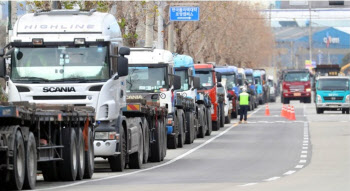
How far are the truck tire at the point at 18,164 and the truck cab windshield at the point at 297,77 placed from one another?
76.5 m

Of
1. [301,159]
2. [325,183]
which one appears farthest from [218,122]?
[325,183]

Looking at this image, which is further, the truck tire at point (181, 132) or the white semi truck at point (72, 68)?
the truck tire at point (181, 132)

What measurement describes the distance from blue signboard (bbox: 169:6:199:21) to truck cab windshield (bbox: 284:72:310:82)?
40.5 metres

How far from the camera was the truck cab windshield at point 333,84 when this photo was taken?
6912 cm

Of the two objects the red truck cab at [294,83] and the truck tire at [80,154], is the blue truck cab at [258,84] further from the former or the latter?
the truck tire at [80,154]

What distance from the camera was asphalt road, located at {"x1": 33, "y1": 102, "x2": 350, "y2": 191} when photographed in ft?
67.2

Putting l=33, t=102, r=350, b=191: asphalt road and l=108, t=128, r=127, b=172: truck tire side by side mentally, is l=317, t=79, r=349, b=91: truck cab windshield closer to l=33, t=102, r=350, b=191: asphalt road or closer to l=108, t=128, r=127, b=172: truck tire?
l=33, t=102, r=350, b=191: asphalt road

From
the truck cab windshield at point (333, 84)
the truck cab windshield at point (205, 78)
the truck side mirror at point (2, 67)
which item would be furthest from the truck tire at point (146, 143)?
the truck cab windshield at point (333, 84)

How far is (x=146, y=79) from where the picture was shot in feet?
109

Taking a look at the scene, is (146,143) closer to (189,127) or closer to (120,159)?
(120,159)

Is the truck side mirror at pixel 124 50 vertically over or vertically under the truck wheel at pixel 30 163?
over

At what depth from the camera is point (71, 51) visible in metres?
23.9

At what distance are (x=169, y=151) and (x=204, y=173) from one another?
10.3 metres

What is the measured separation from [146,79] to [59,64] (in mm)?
9509
